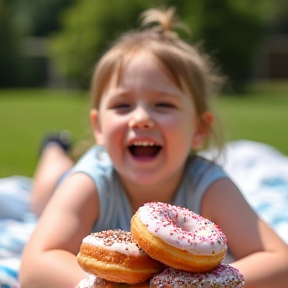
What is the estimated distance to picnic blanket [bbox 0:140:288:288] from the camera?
2.81 metres

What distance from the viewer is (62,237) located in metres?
2.22

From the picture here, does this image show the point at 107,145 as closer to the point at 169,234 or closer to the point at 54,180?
the point at 169,234

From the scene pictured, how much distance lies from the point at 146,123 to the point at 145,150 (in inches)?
6.1

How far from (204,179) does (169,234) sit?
1.14 metres

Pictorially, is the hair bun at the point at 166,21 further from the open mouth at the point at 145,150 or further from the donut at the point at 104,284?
the donut at the point at 104,284

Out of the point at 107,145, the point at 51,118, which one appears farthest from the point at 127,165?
the point at 51,118

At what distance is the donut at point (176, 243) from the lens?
4.96ft

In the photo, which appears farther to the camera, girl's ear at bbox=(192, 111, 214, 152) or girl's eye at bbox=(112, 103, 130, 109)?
girl's ear at bbox=(192, 111, 214, 152)

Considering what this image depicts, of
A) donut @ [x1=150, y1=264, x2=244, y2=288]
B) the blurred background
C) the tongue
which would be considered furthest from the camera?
the blurred background

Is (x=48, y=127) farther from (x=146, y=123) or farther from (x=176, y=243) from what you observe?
(x=176, y=243)

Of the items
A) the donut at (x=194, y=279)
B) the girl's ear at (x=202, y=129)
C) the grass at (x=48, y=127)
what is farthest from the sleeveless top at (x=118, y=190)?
the donut at (x=194, y=279)

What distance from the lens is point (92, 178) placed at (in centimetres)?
255

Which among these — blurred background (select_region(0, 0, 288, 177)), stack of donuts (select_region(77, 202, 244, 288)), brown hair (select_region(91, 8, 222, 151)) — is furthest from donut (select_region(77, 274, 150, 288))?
blurred background (select_region(0, 0, 288, 177))

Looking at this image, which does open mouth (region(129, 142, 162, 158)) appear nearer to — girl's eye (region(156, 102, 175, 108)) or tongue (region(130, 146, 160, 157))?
tongue (region(130, 146, 160, 157))
